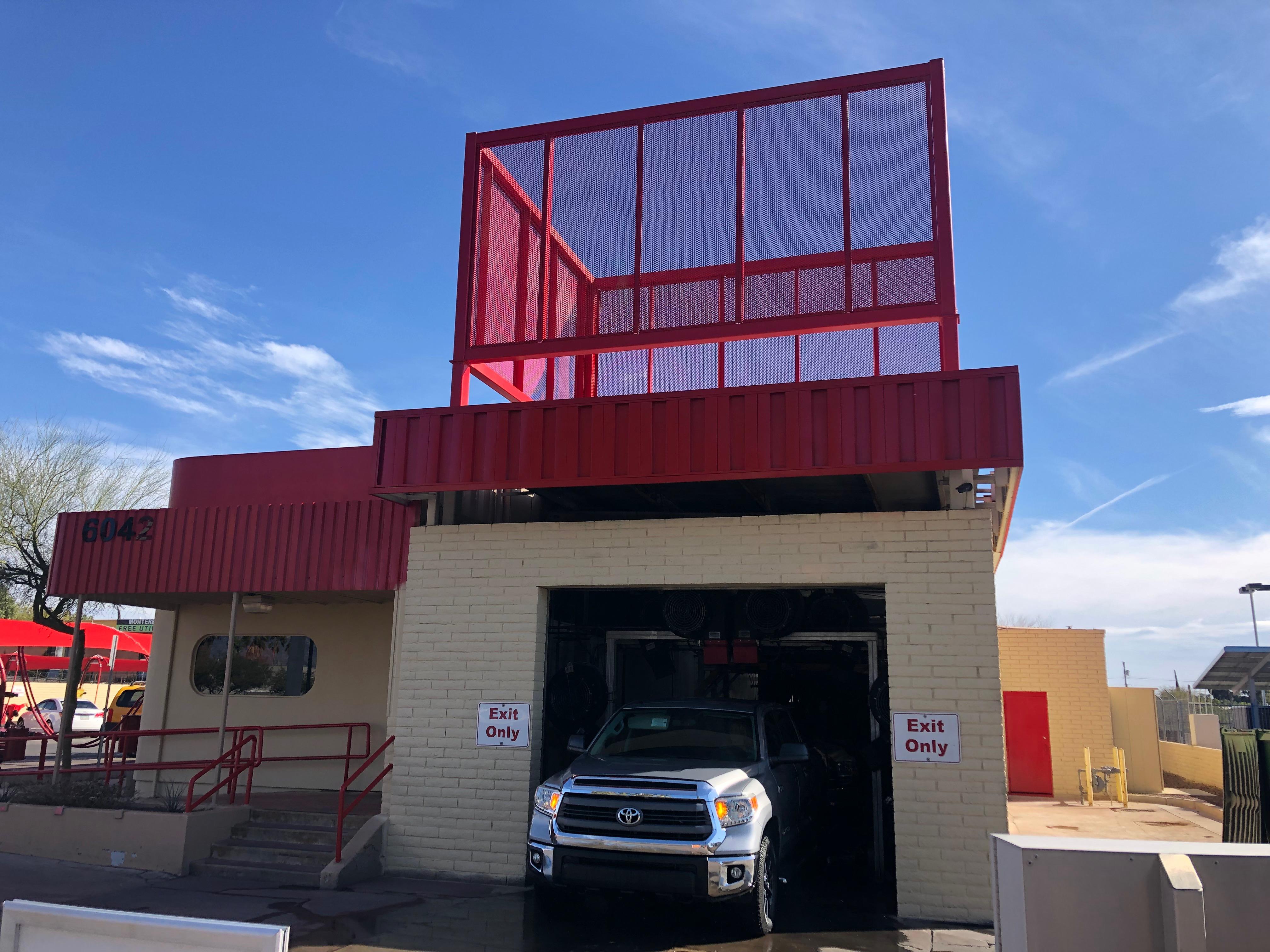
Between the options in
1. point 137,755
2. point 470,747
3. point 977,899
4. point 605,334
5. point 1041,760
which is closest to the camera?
point 977,899

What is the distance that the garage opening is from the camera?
10.4m

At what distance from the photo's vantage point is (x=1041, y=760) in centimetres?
1919

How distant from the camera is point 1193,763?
2147 cm

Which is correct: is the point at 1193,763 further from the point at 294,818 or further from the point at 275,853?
the point at 275,853

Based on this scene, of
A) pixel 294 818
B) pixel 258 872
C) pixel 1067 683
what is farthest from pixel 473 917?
pixel 1067 683

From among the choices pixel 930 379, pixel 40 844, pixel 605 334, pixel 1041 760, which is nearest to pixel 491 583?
pixel 605 334

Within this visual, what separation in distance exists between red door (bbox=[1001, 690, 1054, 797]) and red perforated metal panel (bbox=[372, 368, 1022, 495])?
12275 millimetres

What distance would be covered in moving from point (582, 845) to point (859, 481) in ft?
16.1

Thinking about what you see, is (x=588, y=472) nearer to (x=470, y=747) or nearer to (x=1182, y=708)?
(x=470, y=747)

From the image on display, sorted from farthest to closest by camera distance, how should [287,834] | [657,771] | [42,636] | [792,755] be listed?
[42,636] → [287,834] → [792,755] → [657,771]

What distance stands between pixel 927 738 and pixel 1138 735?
15274 mm

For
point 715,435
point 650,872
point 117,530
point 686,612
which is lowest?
point 650,872

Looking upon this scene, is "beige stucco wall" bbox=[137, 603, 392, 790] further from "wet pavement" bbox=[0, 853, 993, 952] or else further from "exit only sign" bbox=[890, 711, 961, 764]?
"exit only sign" bbox=[890, 711, 961, 764]

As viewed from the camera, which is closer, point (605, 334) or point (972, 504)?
point (972, 504)
